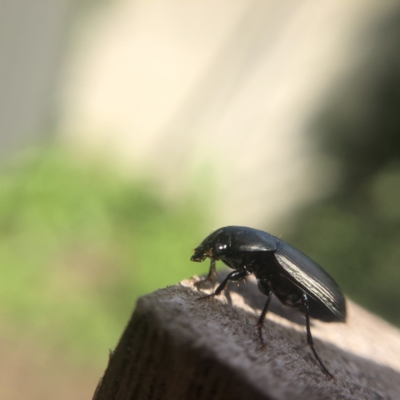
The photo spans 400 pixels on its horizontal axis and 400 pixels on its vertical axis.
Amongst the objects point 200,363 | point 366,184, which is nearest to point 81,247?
point 366,184

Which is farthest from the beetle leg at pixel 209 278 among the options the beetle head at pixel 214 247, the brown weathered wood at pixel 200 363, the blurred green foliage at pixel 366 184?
the blurred green foliage at pixel 366 184

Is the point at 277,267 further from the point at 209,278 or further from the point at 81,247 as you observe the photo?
the point at 81,247

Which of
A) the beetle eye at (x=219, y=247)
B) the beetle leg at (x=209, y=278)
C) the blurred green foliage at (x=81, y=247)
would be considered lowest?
the blurred green foliage at (x=81, y=247)

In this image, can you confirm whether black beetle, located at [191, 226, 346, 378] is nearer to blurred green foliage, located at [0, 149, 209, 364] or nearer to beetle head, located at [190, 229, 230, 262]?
beetle head, located at [190, 229, 230, 262]

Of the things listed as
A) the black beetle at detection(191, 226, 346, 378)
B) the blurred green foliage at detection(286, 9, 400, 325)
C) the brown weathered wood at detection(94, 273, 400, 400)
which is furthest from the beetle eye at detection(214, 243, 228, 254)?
the blurred green foliage at detection(286, 9, 400, 325)

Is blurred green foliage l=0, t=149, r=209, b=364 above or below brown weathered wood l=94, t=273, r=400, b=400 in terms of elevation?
below

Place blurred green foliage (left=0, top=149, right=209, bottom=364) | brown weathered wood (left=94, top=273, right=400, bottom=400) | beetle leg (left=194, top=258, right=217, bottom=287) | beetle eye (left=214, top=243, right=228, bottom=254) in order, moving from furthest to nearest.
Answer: blurred green foliage (left=0, top=149, right=209, bottom=364), beetle eye (left=214, top=243, right=228, bottom=254), beetle leg (left=194, top=258, right=217, bottom=287), brown weathered wood (left=94, top=273, right=400, bottom=400)

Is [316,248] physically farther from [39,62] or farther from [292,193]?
[39,62]

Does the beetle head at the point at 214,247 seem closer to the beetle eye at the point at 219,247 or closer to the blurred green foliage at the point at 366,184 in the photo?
the beetle eye at the point at 219,247
